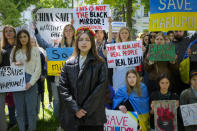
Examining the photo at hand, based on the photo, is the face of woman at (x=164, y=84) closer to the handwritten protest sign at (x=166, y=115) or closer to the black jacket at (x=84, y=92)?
the handwritten protest sign at (x=166, y=115)

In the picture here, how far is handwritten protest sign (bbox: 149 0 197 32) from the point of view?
4.55m

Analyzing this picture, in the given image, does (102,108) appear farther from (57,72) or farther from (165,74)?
(57,72)

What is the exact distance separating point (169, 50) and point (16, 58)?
9.48 ft

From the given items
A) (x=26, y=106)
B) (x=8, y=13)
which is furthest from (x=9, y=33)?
(x=8, y=13)

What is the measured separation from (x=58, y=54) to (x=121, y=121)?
2.03 m

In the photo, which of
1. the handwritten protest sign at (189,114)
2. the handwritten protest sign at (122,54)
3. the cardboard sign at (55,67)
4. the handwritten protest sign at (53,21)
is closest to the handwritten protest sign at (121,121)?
the handwritten protest sign at (189,114)

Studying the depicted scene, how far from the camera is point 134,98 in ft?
13.8

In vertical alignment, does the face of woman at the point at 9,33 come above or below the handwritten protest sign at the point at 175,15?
below

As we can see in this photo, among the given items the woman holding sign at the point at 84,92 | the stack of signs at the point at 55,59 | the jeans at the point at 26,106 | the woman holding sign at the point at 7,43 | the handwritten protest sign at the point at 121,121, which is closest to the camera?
the woman holding sign at the point at 84,92

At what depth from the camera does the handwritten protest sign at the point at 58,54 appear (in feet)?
16.2

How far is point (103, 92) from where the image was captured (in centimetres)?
286

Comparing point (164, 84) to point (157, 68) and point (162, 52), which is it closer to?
point (157, 68)

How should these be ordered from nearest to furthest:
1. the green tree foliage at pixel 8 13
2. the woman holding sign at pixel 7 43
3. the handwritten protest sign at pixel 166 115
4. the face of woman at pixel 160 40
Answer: the handwritten protest sign at pixel 166 115 < the woman holding sign at pixel 7 43 < the face of woman at pixel 160 40 < the green tree foliage at pixel 8 13

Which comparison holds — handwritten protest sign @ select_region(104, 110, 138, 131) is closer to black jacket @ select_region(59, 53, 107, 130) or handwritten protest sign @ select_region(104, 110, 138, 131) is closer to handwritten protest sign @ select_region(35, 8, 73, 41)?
black jacket @ select_region(59, 53, 107, 130)
